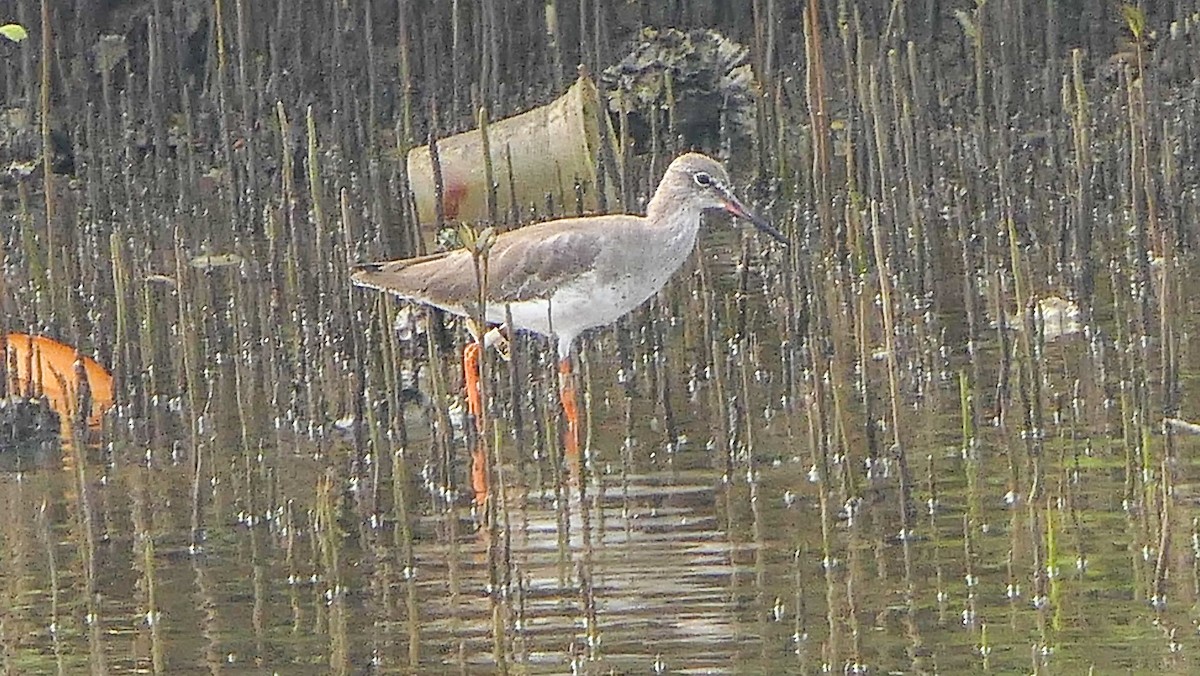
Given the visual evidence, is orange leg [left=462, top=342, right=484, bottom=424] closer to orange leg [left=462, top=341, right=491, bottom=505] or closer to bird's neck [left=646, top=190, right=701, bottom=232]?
orange leg [left=462, top=341, right=491, bottom=505]

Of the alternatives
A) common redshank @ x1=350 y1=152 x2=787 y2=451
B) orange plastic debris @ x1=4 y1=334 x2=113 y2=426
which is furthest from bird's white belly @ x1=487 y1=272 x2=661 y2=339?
orange plastic debris @ x1=4 y1=334 x2=113 y2=426

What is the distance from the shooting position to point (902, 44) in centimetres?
1376

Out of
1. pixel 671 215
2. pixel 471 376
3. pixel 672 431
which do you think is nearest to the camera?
pixel 672 431

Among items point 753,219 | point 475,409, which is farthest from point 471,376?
point 753,219

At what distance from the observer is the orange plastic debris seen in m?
7.70

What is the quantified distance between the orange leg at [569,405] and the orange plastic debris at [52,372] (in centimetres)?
130

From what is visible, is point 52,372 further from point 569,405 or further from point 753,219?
point 753,219

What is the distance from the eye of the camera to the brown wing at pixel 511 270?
26.4 ft

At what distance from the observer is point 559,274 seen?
8047mm

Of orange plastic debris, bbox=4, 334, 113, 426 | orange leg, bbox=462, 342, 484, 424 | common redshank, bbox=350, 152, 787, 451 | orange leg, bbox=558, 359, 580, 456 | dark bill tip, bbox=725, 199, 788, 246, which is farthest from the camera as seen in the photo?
dark bill tip, bbox=725, 199, 788, 246

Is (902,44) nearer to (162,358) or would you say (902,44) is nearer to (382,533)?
(162,358)

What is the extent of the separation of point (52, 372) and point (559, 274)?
1493 mm

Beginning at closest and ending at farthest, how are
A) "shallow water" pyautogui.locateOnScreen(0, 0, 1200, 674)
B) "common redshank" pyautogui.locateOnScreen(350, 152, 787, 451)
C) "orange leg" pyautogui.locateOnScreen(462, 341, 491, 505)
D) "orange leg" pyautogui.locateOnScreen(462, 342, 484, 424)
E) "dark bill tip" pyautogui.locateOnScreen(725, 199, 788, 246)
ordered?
1. "shallow water" pyautogui.locateOnScreen(0, 0, 1200, 674)
2. "orange leg" pyautogui.locateOnScreen(462, 341, 491, 505)
3. "orange leg" pyautogui.locateOnScreen(462, 342, 484, 424)
4. "common redshank" pyautogui.locateOnScreen(350, 152, 787, 451)
5. "dark bill tip" pyautogui.locateOnScreen(725, 199, 788, 246)

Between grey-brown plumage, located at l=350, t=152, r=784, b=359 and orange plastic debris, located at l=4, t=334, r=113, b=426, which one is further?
grey-brown plumage, located at l=350, t=152, r=784, b=359
